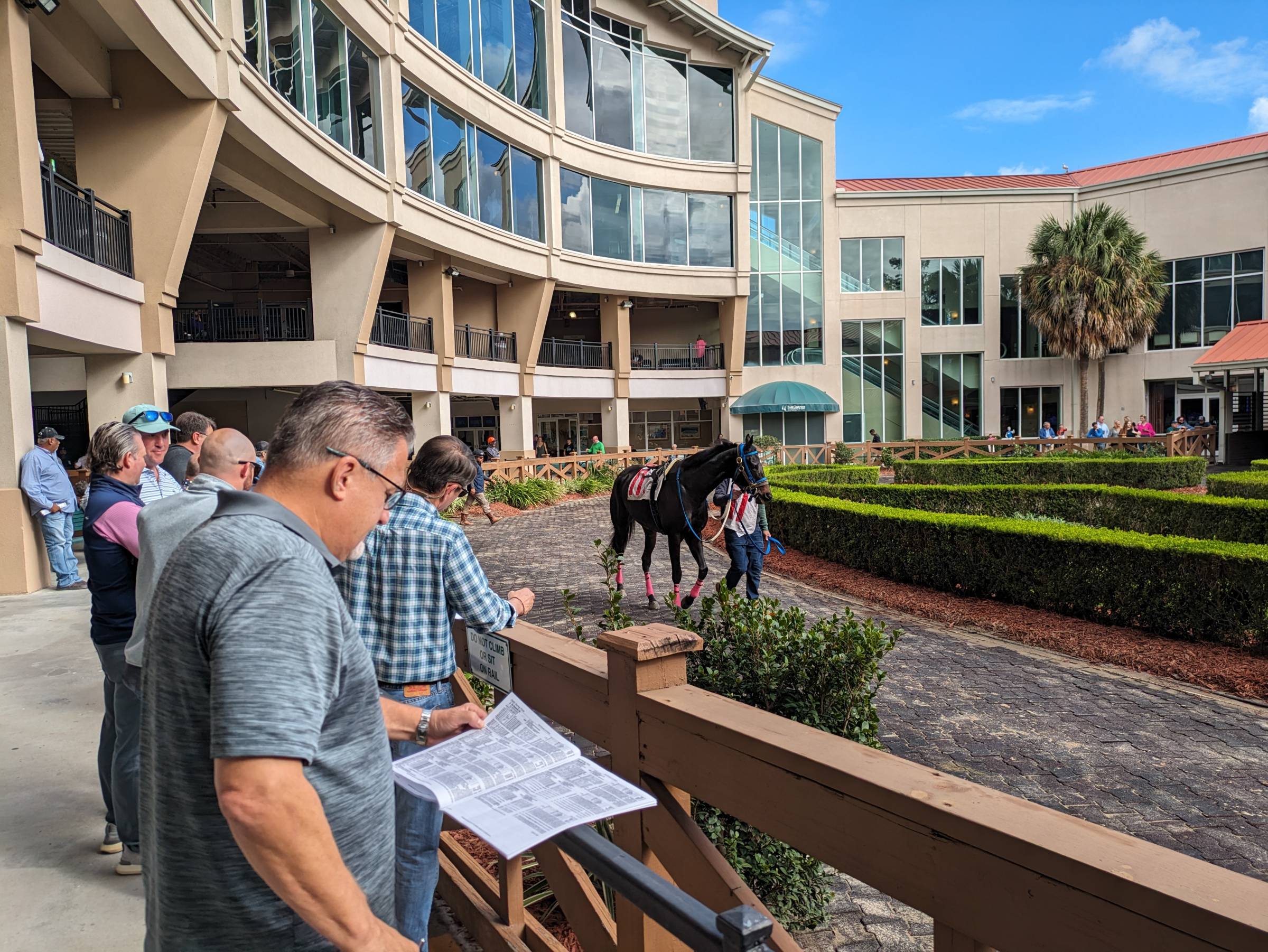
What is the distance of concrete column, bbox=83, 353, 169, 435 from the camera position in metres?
12.9

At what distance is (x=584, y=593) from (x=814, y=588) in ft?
10.8

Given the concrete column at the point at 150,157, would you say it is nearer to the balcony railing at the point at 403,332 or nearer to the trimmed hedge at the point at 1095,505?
the balcony railing at the point at 403,332

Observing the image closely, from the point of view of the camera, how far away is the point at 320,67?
1681 cm

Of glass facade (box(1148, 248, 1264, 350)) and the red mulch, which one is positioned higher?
glass facade (box(1148, 248, 1264, 350))

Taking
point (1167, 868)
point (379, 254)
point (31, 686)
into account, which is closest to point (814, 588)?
point (31, 686)

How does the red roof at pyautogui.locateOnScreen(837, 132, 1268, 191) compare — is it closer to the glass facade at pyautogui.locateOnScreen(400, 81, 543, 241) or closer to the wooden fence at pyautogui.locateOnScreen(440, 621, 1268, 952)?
the glass facade at pyautogui.locateOnScreen(400, 81, 543, 241)

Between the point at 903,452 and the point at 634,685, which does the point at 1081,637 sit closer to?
the point at 634,685

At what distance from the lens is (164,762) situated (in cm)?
143

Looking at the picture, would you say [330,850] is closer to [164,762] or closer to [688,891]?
[164,762]

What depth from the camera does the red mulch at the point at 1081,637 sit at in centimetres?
700

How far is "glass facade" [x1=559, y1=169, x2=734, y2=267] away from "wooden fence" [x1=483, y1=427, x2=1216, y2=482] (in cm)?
761

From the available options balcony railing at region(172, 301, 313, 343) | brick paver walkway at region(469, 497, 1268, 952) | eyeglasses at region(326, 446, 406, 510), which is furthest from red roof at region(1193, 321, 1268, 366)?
eyeglasses at region(326, 446, 406, 510)

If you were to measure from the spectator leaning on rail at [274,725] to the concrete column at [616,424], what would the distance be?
99.7 feet

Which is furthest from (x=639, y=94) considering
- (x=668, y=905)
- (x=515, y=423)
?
(x=668, y=905)
